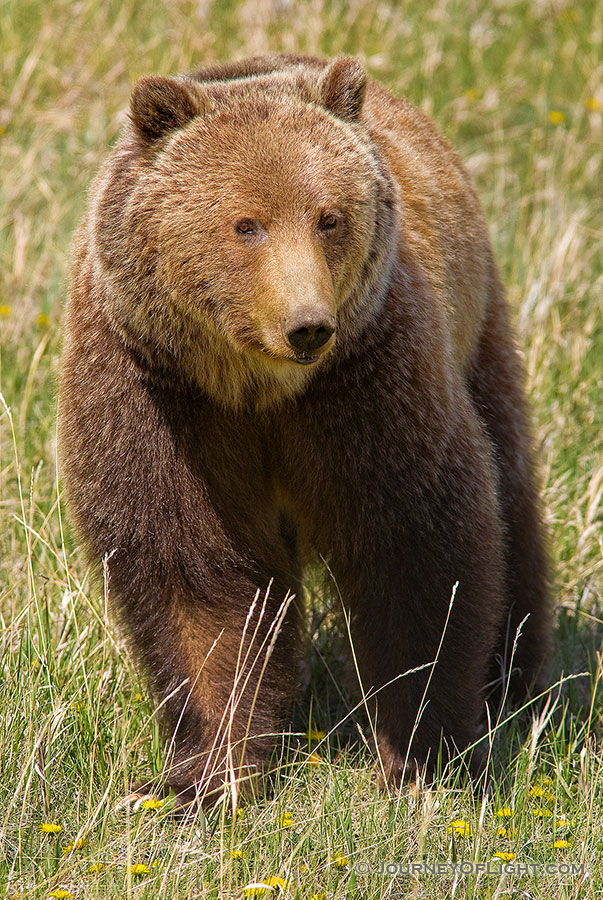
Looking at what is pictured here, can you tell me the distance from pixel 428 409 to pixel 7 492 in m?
2.52

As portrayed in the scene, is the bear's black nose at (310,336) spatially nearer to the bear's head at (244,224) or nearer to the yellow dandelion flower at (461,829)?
the bear's head at (244,224)

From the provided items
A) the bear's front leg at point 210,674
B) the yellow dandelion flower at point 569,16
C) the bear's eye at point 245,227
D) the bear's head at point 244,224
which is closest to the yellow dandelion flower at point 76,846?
the bear's front leg at point 210,674

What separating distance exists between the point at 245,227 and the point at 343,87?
720 millimetres

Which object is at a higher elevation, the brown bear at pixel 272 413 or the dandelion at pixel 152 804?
the brown bear at pixel 272 413

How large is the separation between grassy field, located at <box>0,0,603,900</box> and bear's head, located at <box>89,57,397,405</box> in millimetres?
1240

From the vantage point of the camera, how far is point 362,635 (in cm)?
465

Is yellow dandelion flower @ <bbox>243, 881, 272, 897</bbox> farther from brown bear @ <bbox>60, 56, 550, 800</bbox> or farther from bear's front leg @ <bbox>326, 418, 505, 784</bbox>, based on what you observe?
bear's front leg @ <bbox>326, 418, 505, 784</bbox>

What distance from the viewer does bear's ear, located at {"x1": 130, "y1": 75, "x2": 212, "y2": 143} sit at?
13.1 ft

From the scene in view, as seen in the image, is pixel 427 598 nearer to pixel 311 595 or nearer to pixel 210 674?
pixel 210 674

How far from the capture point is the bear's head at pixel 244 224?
3807mm

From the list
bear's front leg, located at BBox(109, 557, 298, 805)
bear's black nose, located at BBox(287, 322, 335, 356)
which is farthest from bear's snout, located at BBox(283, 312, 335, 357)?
bear's front leg, located at BBox(109, 557, 298, 805)

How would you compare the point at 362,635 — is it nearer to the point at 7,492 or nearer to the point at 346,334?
the point at 346,334

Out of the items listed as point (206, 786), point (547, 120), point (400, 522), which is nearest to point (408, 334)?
point (400, 522)

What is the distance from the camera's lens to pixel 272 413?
14.3ft
